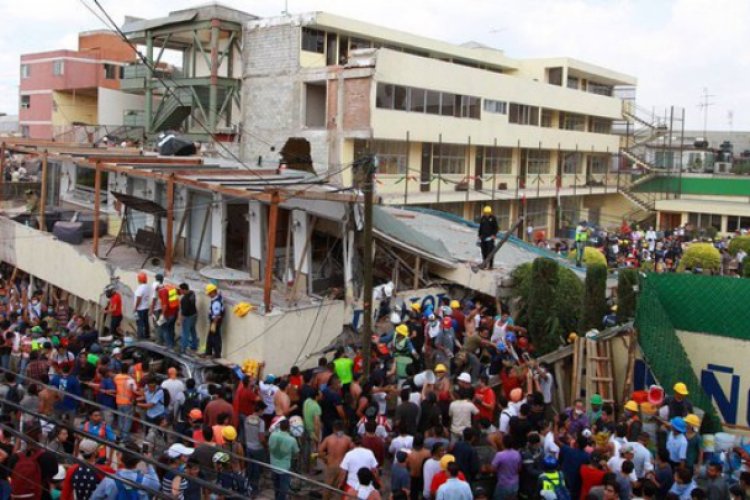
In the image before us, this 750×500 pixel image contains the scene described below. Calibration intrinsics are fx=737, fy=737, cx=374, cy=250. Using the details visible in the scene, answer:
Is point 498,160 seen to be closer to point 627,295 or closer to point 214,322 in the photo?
point 627,295

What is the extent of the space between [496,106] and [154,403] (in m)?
29.8

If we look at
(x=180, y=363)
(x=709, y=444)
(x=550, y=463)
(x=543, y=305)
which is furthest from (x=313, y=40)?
(x=550, y=463)

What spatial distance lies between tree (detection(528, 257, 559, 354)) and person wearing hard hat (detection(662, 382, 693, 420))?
4.44m

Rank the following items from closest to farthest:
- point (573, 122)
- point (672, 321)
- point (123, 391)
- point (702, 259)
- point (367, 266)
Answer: point (123, 391) → point (367, 266) → point (672, 321) → point (702, 259) → point (573, 122)

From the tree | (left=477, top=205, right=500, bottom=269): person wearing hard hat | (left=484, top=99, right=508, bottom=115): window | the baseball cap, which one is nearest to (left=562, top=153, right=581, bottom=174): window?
(left=484, top=99, right=508, bottom=115): window

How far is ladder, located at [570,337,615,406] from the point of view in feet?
44.4

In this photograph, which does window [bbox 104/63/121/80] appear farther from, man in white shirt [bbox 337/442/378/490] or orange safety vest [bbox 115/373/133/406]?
man in white shirt [bbox 337/442/378/490]

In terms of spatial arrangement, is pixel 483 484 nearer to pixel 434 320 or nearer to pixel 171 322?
pixel 434 320

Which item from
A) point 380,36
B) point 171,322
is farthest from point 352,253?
point 380,36

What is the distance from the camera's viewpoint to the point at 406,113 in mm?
31719

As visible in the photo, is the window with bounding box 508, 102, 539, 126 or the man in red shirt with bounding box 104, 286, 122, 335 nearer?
the man in red shirt with bounding box 104, 286, 122, 335

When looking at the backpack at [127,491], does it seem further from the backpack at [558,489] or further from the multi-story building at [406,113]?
the multi-story building at [406,113]

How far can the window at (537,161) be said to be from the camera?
43.1 m

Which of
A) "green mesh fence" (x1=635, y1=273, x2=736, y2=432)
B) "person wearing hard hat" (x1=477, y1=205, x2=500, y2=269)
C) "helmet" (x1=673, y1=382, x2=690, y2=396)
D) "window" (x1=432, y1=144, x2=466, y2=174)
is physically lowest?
"helmet" (x1=673, y1=382, x2=690, y2=396)
